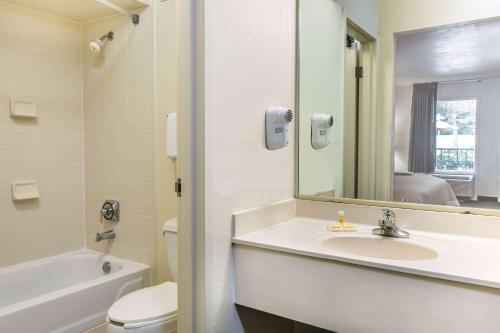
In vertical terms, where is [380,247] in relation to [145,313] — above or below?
above

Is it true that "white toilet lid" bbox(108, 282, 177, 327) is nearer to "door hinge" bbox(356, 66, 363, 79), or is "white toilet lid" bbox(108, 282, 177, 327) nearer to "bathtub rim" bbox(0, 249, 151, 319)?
"bathtub rim" bbox(0, 249, 151, 319)

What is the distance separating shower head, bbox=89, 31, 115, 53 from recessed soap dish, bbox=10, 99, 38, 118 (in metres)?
0.56

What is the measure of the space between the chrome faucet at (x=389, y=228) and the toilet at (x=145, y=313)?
97 centimetres

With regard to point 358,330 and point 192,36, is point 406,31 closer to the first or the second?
point 192,36

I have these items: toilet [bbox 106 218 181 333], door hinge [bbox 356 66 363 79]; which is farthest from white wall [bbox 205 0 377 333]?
toilet [bbox 106 218 181 333]

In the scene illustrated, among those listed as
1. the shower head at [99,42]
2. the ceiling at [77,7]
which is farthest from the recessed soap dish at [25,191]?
the ceiling at [77,7]

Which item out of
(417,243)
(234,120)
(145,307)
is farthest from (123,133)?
(417,243)

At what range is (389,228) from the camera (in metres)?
1.49

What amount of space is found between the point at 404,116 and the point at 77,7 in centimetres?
219

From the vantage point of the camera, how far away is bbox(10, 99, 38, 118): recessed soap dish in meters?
2.40

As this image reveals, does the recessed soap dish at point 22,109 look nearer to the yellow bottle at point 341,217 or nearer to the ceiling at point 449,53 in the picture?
the yellow bottle at point 341,217

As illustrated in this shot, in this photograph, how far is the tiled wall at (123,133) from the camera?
2.43 metres

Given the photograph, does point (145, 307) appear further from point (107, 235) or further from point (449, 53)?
point (449, 53)

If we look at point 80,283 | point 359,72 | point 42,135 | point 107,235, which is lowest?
point 80,283
